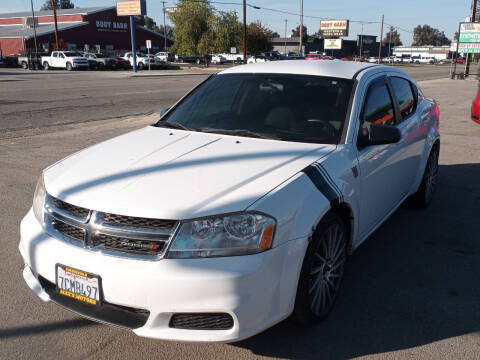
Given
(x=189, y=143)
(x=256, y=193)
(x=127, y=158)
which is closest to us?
(x=256, y=193)

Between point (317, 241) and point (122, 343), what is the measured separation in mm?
1360

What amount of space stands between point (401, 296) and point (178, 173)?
1.93 metres

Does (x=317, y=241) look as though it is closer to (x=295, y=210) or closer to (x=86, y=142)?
(x=295, y=210)

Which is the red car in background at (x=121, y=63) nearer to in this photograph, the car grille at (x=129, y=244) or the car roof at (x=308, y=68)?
the car roof at (x=308, y=68)

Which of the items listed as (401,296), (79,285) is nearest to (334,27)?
(401,296)

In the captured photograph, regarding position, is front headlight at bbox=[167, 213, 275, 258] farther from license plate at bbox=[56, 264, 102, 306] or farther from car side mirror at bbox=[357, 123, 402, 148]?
car side mirror at bbox=[357, 123, 402, 148]

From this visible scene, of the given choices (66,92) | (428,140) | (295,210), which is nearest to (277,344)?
(295,210)

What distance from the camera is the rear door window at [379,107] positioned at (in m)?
3.93

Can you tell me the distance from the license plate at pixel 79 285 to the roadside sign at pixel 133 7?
48264 millimetres

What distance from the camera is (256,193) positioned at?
267 centimetres

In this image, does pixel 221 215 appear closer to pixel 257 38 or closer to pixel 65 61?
pixel 65 61

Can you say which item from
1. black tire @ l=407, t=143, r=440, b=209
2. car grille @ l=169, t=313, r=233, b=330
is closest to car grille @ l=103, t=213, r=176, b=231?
car grille @ l=169, t=313, r=233, b=330

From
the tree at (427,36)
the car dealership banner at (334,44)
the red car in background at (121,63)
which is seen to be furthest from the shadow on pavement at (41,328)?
the tree at (427,36)

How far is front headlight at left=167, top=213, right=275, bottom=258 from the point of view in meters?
2.51
